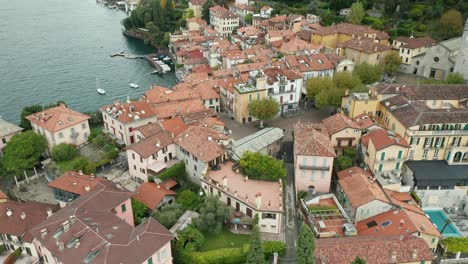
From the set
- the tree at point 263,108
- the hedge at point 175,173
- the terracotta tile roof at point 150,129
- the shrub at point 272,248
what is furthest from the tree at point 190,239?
the tree at point 263,108

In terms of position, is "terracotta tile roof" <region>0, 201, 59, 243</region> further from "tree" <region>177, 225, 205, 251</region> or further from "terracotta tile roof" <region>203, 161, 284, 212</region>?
"terracotta tile roof" <region>203, 161, 284, 212</region>

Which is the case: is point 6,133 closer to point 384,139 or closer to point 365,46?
point 384,139

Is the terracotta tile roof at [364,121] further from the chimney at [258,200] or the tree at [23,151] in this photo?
the tree at [23,151]

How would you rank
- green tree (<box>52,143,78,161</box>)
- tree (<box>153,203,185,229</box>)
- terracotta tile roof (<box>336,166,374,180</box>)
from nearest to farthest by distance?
→ tree (<box>153,203,185,229</box>) → terracotta tile roof (<box>336,166,374,180</box>) → green tree (<box>52,143,78,161</box>)

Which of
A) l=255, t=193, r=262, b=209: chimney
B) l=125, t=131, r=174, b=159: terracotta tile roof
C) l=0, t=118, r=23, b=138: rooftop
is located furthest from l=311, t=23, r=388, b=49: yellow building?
l=0, t=118, r=23, b=138: rooftop

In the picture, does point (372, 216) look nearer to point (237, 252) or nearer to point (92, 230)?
point (237, 252)

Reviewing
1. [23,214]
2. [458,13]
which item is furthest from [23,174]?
[458,13]
